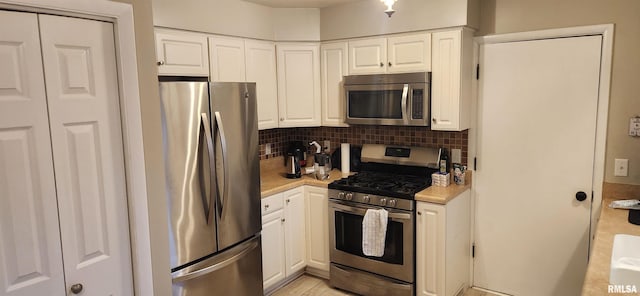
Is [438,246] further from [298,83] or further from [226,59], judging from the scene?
[226,59]

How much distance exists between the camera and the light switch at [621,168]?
9.08ft

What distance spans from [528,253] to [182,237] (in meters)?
2.55

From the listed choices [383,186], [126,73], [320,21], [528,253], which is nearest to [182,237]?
[126,73]

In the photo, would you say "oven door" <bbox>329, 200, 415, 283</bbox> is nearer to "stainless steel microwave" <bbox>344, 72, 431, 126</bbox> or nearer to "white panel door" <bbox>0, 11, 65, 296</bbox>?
"stainless steel microwave" <bbox>344, 72, 431, 126</bbox>

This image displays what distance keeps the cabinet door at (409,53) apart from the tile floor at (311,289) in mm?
1847

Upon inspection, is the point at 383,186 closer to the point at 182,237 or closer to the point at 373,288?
the point at 373,288

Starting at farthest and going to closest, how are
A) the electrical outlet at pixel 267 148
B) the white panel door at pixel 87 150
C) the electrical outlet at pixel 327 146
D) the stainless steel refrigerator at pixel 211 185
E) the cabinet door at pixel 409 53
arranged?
the electrical outlet at pixel 327 146 < the electrical outlet at pixel 267 148 < the cabinet door at pixel 409 53 < the stainless steel refrigerator at pixel 211 185 < the white panel door at pixel 87 150

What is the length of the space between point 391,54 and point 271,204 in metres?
1.49

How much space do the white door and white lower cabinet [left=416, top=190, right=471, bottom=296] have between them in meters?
0.38

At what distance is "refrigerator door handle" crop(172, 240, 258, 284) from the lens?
2.46m

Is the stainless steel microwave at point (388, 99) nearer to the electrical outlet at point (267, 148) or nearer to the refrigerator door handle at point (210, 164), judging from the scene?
the electrical outlet at point (267, 148)

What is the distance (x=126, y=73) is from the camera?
180cm

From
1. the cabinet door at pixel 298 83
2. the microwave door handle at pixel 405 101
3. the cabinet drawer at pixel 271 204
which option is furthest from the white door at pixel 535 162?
the cabinet drawer at pixel 271 204

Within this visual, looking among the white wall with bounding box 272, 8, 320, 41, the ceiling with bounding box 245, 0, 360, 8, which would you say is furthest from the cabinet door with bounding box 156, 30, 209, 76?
the white wall with bounding box 272, 8, 320, 41
